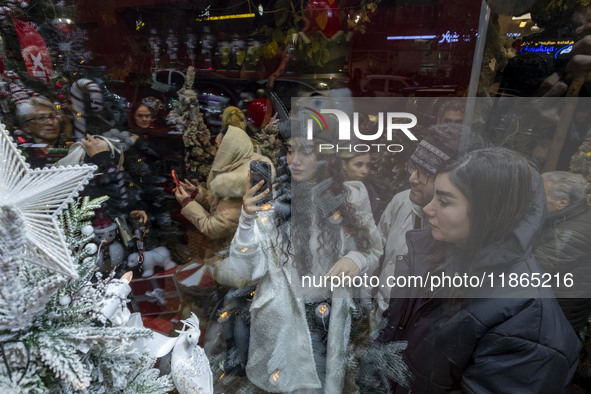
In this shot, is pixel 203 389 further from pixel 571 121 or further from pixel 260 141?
pixel 571 121

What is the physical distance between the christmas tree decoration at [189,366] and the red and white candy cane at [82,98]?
98 cm

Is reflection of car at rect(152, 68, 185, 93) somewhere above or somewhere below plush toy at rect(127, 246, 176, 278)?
above

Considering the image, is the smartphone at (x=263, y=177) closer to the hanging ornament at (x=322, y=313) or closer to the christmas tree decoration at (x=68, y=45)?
the hanging ornament at (x=322, y=313)

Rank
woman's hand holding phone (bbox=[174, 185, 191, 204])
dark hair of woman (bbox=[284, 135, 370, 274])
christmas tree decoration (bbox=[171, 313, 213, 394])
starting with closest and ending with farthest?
christmas tree decoration (bbox=[171, 313, 213, 394]), dark hair of woman (bbox=[284, 135, 370, 274]), woman's hand holding phone (bbox=[174, 185, 191, 204])

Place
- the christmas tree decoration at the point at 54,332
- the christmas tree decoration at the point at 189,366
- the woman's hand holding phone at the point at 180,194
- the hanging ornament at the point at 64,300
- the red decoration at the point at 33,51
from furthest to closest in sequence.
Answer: the woman's hand holding phone at the point at 180,194 → the red decoration at the point at 33,51 → the christmas tree decoration at the point at 189,366 → the hanging ornament at the point at 64,300 → the christmas tree decoration at the point at 54,332

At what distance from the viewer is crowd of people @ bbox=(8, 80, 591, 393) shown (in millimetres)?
1186

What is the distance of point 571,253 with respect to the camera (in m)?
1.25

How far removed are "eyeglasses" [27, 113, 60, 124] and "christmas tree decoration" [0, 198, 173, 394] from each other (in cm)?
82

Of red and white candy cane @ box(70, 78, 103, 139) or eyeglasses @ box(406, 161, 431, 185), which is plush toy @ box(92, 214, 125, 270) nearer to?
red and white candy cane @ box(70, 78, 103, 139)

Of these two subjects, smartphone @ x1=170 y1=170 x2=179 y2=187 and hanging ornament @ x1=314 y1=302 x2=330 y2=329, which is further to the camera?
smartphone @ x1=170 y1=170 x2=179 y2=187

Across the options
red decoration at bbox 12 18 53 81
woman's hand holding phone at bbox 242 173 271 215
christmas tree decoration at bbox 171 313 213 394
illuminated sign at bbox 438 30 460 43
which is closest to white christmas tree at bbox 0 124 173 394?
christmas tree decoration at bbox 171 313 213 394

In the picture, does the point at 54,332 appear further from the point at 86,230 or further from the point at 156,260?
the point at 156,260

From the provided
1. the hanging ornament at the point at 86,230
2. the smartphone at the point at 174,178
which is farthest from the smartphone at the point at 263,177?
the hanging ornament at the point at 86,230

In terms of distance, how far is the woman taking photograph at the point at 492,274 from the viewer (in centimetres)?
117
